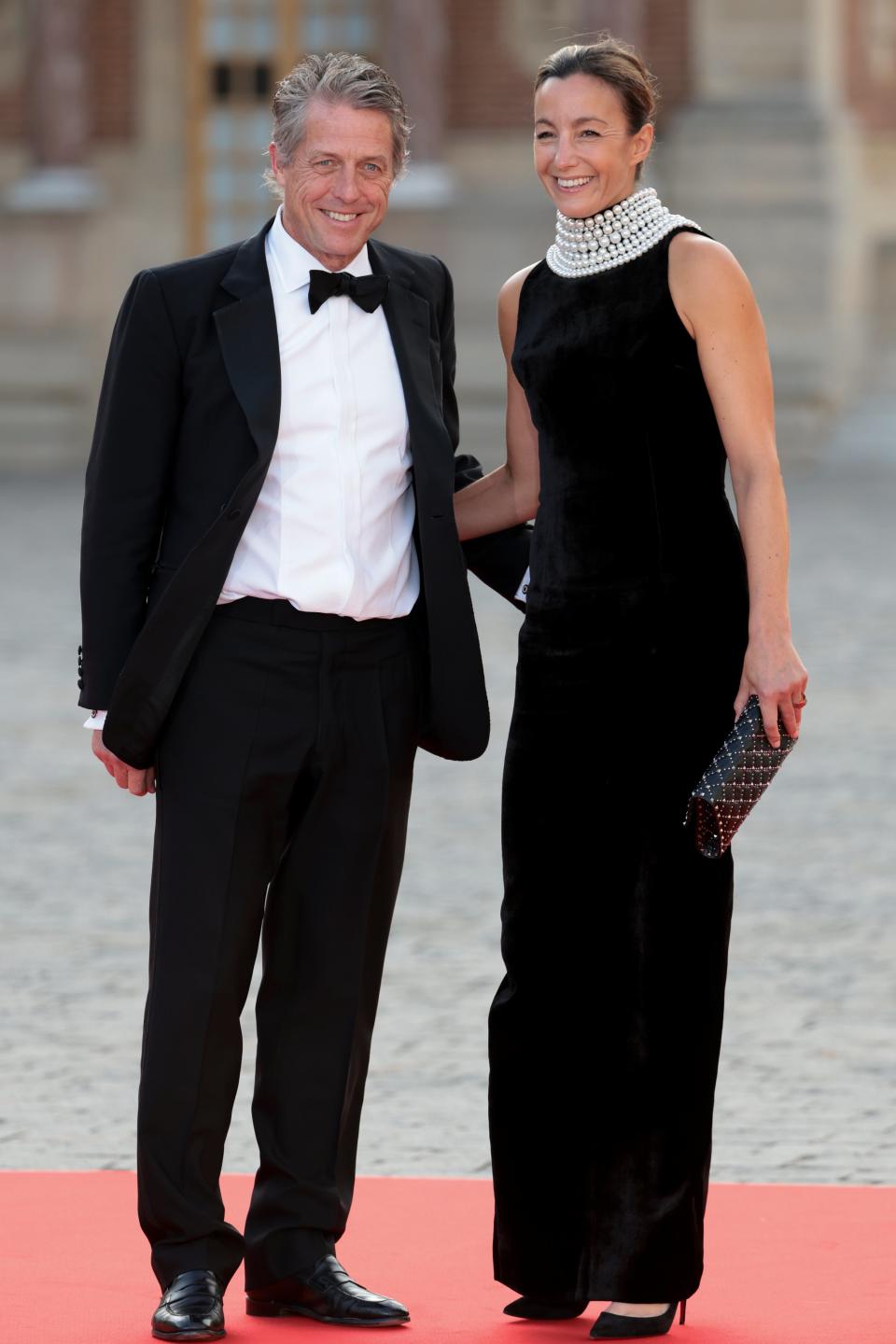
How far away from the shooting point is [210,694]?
3.43 meters

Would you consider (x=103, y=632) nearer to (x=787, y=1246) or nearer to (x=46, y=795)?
(x=787, y=1246)

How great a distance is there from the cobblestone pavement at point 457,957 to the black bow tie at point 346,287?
169 cm

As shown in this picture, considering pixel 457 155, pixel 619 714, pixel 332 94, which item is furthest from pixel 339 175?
pixel 457 155

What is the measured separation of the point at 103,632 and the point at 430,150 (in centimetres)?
1582

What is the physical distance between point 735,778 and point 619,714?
0.22 m

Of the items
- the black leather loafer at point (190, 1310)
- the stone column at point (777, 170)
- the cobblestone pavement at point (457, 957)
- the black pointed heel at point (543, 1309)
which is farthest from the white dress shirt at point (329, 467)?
the stone column at point (777, 170)

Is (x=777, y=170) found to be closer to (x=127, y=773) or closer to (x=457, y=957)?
(x=457, y=957)

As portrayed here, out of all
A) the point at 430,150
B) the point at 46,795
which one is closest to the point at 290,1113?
the point at 46,795

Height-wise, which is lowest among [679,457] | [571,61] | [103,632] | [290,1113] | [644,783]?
[290,1113]

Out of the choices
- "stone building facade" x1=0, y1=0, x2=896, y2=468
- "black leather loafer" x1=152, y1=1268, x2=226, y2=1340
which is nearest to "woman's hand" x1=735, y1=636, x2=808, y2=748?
"black leather loafer" x1=152, y1=1268, x2=226, y2=1340

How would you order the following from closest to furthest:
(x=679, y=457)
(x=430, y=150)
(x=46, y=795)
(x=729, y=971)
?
1. (x=679, y=457)
2. (x=729, y=971)
3. (x=46, y=795)
4. (x=430, y=150)

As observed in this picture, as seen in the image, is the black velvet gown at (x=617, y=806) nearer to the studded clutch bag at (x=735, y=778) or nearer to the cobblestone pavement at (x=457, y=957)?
the studded clutch bag at (x=735, y=778)

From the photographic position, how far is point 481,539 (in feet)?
12.3

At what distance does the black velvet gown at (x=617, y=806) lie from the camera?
340 cm
